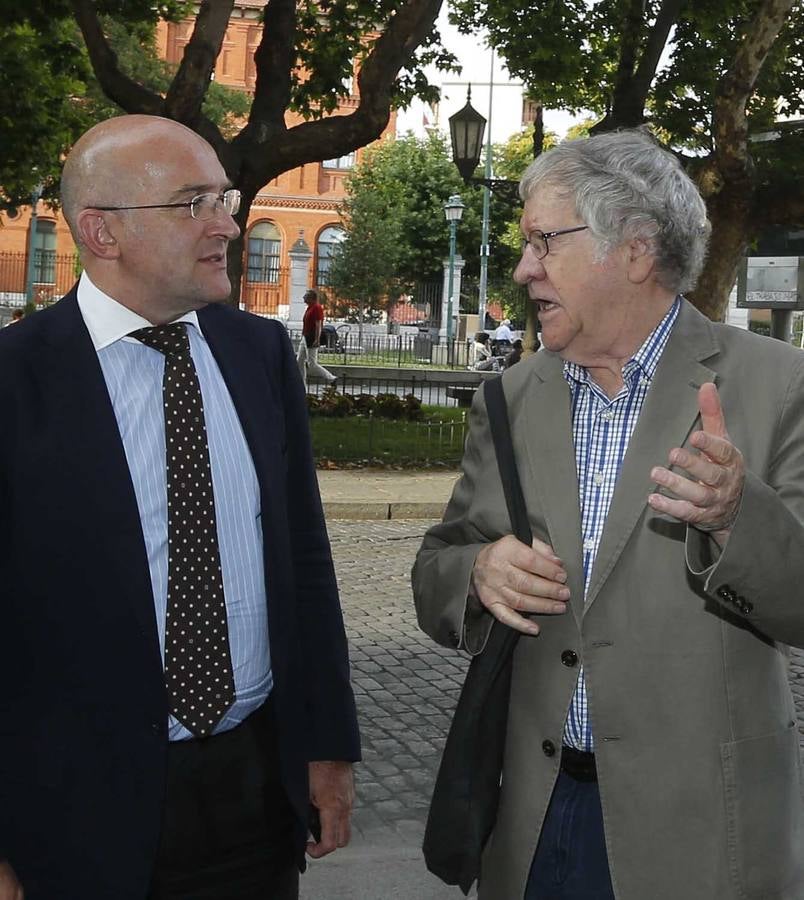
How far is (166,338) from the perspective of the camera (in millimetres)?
2818

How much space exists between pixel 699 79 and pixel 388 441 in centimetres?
608

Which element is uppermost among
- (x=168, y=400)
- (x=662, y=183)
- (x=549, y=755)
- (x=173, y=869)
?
(x=662, y=183)

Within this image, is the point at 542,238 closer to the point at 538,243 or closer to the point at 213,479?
the point at 538,243

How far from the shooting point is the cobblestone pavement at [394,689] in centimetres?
531

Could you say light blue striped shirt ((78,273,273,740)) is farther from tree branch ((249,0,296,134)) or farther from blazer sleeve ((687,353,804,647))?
tree branch ((249,0,296,134))

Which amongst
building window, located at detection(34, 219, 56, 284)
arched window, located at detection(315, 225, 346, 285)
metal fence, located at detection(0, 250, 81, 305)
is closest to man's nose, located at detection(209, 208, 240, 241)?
metal fence, located at detection(0, 250, 81, 305)

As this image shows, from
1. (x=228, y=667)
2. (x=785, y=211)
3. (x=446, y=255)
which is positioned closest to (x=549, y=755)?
(x=228, y=667)

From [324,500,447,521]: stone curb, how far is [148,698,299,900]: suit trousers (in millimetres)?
9990

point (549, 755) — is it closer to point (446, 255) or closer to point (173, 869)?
point (173, 869)

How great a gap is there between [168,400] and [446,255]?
59.5m

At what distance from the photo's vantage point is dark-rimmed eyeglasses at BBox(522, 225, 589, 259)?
2.64 m

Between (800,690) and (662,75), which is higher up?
(662,75)

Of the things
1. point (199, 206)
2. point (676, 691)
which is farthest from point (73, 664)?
point (676, 691)

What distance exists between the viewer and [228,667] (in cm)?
266
